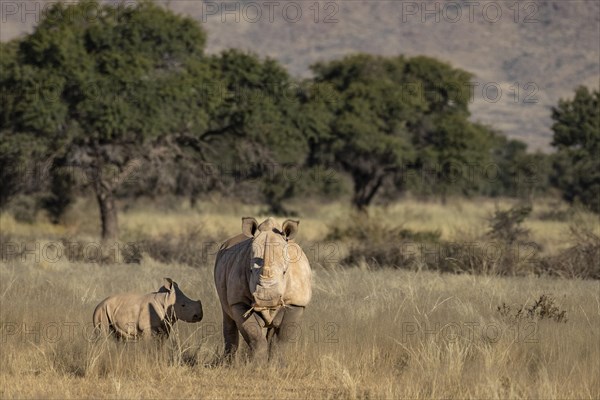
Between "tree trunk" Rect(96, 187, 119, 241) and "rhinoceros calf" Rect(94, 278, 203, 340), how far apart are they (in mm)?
18347

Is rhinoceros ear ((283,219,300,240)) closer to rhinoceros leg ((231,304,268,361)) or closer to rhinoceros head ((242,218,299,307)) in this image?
rhinoceros head ((242,218,299,307))

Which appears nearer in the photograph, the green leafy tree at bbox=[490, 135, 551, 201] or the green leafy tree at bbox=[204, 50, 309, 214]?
the green leafy tree at bbox=[204, 50, 309, 214]

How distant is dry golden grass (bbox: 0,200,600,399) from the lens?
341 inches

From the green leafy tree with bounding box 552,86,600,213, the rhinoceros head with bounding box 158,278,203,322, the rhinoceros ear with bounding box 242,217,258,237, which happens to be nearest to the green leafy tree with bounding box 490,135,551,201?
the green leafy tree with bounding box 552,86,600,213

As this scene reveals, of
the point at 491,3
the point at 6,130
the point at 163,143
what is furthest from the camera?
the point at 491,3

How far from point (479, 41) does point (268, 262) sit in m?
145

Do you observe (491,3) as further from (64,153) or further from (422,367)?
(422,367)

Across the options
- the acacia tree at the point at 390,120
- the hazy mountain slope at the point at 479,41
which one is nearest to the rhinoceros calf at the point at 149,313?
the acacia tree at the point at 390,120

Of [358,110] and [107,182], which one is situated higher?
[358,110]

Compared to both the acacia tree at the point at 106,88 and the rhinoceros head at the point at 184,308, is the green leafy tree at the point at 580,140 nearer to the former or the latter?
the acacia tree at the point at 106,88

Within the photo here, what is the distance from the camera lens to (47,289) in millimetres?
14836

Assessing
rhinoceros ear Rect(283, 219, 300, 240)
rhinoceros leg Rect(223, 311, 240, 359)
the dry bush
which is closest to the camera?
rhinoceros ear Rect(283, 219, 300, 240)

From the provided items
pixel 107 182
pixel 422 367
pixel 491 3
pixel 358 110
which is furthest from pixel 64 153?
pixel 491 3

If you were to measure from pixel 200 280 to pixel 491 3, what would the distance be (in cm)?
13323
